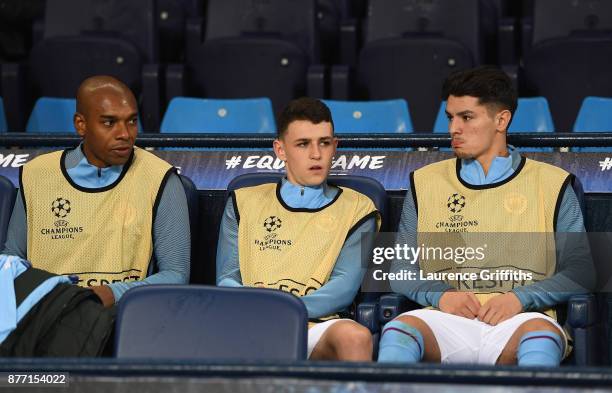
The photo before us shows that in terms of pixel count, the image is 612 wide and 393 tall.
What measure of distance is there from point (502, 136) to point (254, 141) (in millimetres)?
903

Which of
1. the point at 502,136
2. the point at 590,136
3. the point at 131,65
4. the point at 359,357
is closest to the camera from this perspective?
the point at 359,357

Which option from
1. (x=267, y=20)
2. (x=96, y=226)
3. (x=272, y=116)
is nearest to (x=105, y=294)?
(x=96, y=226)

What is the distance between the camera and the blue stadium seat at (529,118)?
474cm

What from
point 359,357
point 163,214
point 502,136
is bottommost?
point 359,357

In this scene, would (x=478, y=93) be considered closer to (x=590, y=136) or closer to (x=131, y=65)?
(x=590, y=136)

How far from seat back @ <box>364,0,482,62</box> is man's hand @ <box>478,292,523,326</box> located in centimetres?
256

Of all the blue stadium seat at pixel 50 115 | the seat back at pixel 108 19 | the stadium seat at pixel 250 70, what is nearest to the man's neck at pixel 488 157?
the stadium seat at pixel 250 70

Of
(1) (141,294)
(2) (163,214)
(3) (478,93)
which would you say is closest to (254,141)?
(2) (163,214)

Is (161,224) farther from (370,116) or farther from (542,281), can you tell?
(370,116)

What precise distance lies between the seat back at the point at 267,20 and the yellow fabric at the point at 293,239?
2359mm

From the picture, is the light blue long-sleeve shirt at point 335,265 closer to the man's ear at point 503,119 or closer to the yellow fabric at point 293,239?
the yellow fabric at point 293,239

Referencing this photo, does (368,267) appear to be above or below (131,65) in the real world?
below

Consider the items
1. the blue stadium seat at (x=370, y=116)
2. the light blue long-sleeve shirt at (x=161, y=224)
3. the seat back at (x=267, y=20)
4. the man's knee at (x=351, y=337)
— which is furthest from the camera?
the seat back at (x=267, y=20)

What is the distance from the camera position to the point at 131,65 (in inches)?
219
